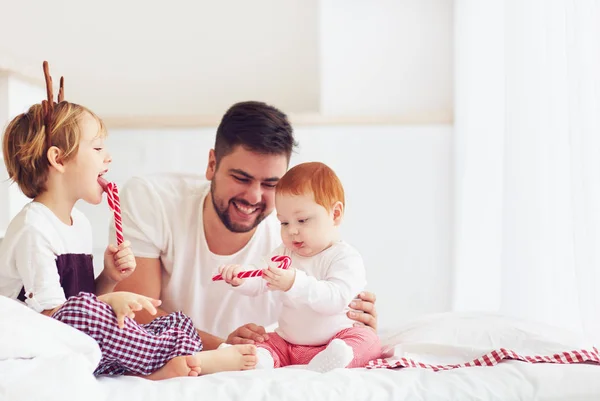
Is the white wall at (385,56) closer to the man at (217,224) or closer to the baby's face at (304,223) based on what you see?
the man at (217,224)

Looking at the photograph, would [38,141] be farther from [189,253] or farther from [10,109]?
[10,109]

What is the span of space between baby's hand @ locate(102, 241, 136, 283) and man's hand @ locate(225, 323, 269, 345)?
0.94ft

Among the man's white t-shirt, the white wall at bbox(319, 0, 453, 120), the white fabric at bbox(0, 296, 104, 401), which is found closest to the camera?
the white fabric at bbox(0, 296, 104, 401)

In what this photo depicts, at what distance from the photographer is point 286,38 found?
11.6ft

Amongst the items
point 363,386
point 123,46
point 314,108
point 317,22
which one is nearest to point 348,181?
point 314,108

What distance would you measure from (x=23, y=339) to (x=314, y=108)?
2.44 meters

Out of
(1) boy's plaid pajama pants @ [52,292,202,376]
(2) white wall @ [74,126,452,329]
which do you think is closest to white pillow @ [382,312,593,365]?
(1) boy's plaid pajama pants @ [52,292,202,376]

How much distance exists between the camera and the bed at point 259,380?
123 cm

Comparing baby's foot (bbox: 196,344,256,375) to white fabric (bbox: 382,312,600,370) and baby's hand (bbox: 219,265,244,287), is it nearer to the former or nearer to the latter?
baby's hand (bbox: 219,265,244,287)

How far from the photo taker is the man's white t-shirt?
2090 mm

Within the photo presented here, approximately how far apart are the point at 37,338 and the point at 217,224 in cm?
88

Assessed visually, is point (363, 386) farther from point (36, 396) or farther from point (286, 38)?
point (286, 38)

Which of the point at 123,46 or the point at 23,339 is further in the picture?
the point at 123,46

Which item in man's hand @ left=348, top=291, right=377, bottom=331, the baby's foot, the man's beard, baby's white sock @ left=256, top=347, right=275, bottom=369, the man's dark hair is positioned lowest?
baby's white sock @ left=256, top=347, right=275, bottom=369
